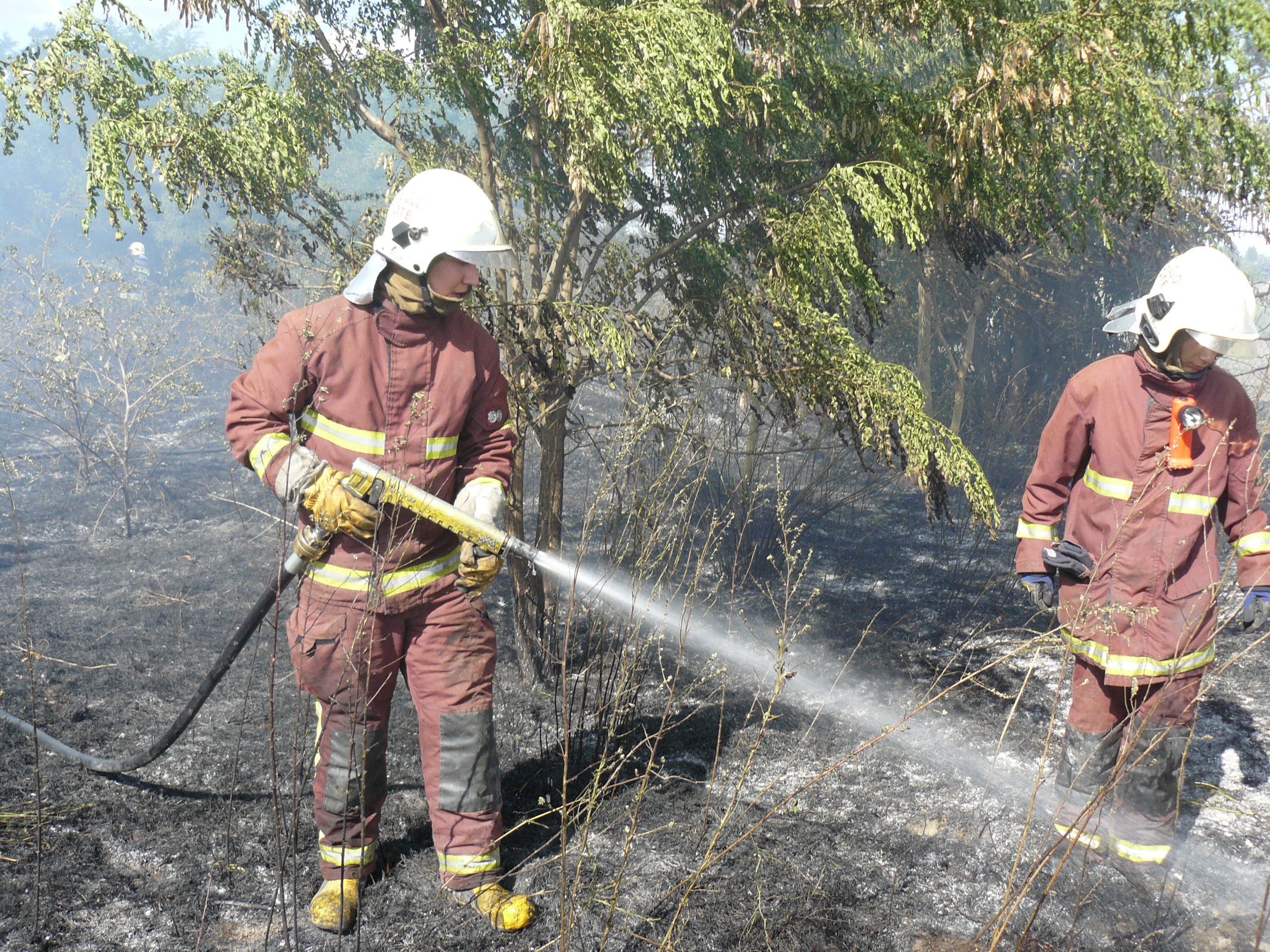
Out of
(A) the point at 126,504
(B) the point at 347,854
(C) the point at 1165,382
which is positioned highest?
(C) the point at 1165,382

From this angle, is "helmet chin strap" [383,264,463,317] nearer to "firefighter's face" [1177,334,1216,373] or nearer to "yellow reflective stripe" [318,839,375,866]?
"yellow reflective stripe" [318,839,375,866]

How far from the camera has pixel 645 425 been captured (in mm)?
2748

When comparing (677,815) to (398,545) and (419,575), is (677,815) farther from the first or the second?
(398,545)

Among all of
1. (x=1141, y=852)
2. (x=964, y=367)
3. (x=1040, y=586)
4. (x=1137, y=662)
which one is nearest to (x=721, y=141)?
(x=1040, y=586)

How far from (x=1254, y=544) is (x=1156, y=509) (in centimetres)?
37

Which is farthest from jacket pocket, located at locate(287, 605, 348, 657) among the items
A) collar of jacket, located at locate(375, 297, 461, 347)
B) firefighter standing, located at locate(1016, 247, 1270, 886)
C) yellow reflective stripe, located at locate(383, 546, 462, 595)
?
firefighter standing, located at locate(1016, 247, 1270, 886)

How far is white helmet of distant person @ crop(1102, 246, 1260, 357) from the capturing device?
2346 mm

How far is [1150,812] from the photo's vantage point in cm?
256

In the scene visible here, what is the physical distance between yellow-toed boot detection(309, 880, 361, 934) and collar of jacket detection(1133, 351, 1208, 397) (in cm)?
272

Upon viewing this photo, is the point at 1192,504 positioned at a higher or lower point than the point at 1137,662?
higher

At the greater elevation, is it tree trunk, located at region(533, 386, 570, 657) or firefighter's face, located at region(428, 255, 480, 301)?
firefighter's face, located at region(428, 255, 480, 301)

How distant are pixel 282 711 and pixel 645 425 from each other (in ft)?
7.97

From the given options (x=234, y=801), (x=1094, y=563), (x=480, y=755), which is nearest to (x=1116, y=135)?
(x=1094, y=563)

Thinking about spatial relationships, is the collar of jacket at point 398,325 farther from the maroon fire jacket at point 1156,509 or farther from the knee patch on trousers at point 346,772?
the maroon fire jacket at point 1156,509
